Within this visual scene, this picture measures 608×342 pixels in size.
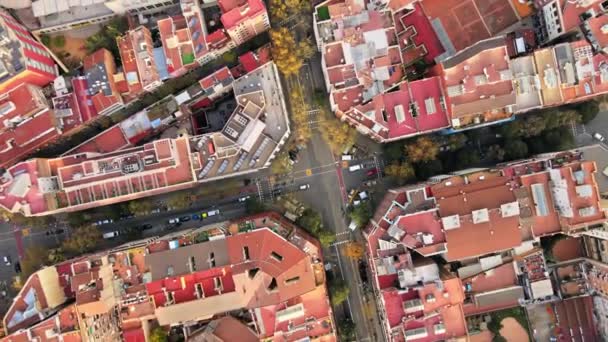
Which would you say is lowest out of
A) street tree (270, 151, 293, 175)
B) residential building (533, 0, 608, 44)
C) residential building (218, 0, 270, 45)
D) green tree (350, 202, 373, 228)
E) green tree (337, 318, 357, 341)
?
green tree (337, 318, 357, 341)

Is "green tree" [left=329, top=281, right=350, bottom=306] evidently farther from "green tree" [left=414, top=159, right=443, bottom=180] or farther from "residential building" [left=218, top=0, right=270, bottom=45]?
"residential building" [left=218, top=0, right=270, bottom=45]

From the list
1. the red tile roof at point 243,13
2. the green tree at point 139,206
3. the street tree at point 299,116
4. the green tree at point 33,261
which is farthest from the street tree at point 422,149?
the green tree at point 33,261

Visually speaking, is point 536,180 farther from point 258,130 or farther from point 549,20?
point 258,130

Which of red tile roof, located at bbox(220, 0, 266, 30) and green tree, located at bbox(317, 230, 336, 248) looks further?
green tree, located at bbox(317, 230, 336, 248)

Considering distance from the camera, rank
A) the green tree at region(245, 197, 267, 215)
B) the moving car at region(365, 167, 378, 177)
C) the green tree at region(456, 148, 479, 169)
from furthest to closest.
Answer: the moving car at region(365, 167, 378, 177) < the green tree at region(245, 197, 267, 215) < the green tree at region(456, 148, 479, 169)

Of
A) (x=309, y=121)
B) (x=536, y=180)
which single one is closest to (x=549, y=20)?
(x=536, y=180)

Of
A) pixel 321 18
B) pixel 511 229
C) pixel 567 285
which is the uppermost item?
pixel 321 18

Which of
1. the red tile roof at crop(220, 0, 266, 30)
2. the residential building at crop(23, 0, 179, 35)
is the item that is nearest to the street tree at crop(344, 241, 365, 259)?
the red tile roof at crop(220, 0, 266, 30)
